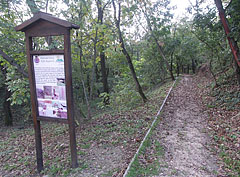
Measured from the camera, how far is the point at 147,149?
507cm

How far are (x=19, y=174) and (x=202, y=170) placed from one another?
13.8 ft

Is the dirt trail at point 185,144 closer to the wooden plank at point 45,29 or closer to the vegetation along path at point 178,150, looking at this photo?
the vegetation along path at point 178,150

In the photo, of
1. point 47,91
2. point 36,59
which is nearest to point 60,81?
point 47,91

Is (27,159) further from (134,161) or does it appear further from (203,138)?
(203,138)

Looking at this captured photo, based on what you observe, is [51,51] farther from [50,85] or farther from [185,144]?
[185,144]

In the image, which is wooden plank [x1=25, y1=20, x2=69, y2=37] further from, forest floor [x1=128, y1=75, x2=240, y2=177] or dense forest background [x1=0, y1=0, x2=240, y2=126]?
forest floor [x1=128, y1=75, x2=240, y2=177]

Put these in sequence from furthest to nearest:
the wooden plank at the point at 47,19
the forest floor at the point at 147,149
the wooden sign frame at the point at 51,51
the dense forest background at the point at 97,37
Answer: the dense forest background at the point at 97,37, the forest floor at the point at 147,149, the wooden sign frame at the point at 51,51, the wooden plank at the point at 47,19

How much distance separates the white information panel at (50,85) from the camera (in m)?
4.14

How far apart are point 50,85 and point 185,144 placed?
387 cm

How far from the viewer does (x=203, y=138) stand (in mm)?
5824

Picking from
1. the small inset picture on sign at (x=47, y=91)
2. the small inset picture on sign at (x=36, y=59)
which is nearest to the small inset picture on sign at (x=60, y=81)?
the small inset picture on sign at (x=47, y=91)

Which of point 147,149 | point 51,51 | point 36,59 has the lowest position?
point 147,149

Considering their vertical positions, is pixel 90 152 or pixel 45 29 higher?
pixel 45 29

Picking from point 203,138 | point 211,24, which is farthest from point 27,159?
Answer: point 211,24
